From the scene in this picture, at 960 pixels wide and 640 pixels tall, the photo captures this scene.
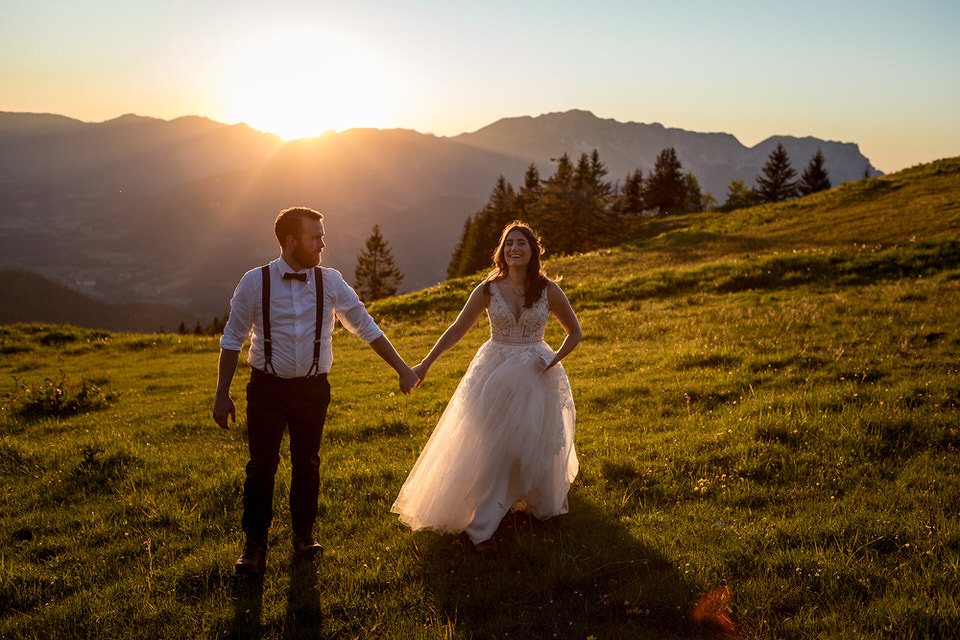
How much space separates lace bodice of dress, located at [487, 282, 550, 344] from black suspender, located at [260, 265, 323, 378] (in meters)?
1.86

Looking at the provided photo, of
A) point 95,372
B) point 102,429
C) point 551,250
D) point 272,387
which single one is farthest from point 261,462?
point 551,250

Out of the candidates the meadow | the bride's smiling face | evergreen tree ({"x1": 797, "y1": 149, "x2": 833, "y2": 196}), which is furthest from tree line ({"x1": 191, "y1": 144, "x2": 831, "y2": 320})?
the bride's smiling face

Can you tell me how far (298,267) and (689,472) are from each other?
5.16 m

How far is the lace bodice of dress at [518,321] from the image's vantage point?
622 cm

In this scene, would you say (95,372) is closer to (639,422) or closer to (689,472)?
(639,422)

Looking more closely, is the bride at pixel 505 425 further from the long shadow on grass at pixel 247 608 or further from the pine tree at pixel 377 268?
the pine tree at pixel 377 268

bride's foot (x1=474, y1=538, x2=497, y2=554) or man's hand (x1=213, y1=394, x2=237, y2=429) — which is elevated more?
man's hand (x1=213, y1=394, x2=237, y2=429)

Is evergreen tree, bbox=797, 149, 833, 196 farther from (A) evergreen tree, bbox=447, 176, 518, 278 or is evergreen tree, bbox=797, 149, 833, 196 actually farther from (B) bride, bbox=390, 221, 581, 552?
(B) bride, bbox=390, 221, 581, 552

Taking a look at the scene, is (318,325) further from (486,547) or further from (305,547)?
(486,547)

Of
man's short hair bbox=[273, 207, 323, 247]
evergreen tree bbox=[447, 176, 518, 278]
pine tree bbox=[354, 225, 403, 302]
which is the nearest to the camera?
man's short hair bbox=[273, 207, 323, 247]

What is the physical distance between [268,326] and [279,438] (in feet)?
3.72

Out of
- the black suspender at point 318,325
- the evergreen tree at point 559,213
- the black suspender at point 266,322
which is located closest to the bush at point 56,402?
the black suspender at point 266,322

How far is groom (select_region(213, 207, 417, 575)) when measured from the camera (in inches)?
205

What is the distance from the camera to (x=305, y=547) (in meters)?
5.57
